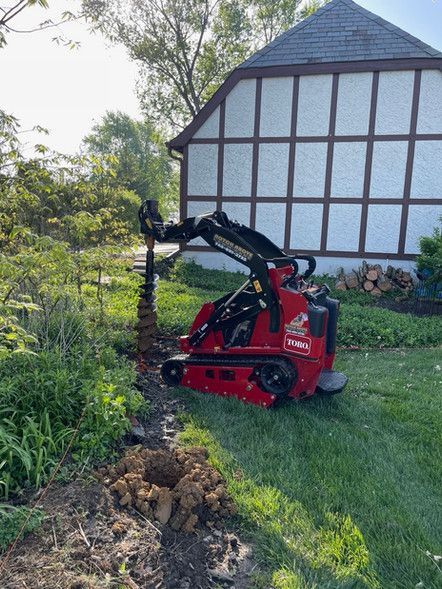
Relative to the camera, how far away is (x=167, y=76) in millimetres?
21969

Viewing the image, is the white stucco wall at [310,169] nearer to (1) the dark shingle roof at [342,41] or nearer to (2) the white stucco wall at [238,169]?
(2) the white stucco wall at [238,169]

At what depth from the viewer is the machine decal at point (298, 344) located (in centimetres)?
379

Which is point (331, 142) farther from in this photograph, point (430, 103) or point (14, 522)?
point (14, 522)

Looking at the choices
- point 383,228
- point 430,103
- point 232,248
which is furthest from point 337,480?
point 430,103

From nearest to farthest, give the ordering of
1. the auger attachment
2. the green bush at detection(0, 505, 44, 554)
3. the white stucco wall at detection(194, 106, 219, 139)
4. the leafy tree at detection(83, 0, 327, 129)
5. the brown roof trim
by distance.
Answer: the green bush at detection(0, 505, 44, 554)
the auger attachment
the brown roof trim
the white stucco wall at detection(194, 106, 219, 139)
the leafy tree at detection(83, 0, 327, 129)

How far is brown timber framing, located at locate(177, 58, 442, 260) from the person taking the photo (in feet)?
35.7

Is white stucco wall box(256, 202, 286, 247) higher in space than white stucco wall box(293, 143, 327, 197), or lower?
lower

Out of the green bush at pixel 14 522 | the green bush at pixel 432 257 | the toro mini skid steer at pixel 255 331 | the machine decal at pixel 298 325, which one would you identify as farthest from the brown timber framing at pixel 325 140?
the green bush at pixel 14 522

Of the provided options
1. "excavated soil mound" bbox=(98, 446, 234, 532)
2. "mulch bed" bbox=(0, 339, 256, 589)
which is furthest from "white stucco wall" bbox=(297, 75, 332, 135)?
"mulch bed" bbox=(0, 339, 256, 589)

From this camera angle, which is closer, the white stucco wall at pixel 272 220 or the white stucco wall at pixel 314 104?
the white stucco wall at pixel 314 104

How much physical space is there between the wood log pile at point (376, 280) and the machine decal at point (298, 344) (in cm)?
735

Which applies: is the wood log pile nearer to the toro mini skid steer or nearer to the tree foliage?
the toro mini skid steer

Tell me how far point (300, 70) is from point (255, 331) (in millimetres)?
9478

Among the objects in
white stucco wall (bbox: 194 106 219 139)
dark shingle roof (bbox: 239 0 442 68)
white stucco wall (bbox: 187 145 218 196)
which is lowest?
white stucco wall (bbox: 187 145 218 196)
